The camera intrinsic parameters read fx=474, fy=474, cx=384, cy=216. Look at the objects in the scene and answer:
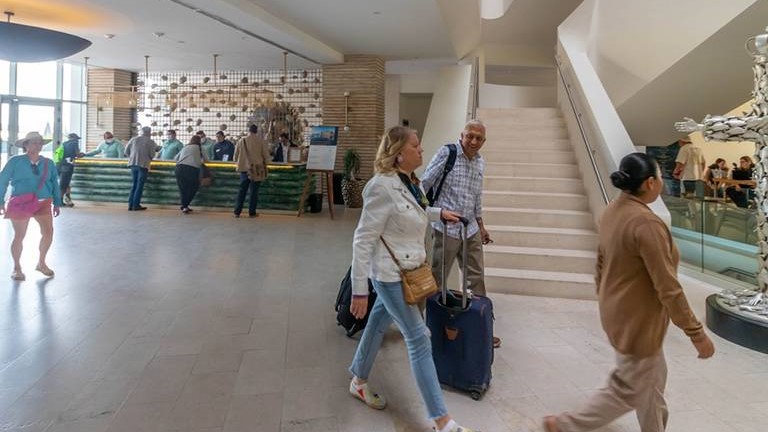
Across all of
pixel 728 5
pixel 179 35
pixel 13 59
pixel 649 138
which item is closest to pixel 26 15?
pixel 13 59

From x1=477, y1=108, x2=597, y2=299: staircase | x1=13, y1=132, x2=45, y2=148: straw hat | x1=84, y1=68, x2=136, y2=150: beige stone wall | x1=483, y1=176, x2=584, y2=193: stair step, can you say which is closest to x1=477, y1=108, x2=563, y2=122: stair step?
x1=477, y1=108, x2=597, y2=299: staircase

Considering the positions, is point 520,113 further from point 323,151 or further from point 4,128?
point 4,128

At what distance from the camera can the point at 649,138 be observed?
28.6 ft

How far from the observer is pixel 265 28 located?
808cm

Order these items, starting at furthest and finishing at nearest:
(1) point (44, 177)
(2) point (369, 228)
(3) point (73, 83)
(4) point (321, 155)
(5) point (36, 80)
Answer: (3) point (73, 83)
(5) point (36, 80)
(4) point (321, 155)
(1) point (44, 177)
(2) point (369, 228)

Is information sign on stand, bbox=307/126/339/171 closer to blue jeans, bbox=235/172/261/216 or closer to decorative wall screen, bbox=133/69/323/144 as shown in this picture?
blue jeans, bbox=235/172/261/216

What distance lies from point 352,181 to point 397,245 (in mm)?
8294

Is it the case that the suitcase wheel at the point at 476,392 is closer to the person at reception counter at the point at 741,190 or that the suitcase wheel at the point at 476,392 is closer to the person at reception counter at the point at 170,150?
the person at reception counter at the point at 741,190

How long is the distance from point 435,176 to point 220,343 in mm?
1847

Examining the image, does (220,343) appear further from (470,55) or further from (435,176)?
(470,55)

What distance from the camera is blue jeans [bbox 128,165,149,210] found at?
31.1 feet

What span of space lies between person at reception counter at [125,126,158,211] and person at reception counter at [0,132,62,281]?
4.59m

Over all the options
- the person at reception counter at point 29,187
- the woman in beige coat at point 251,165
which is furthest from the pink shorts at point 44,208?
the woman in beige coat at point 251,165

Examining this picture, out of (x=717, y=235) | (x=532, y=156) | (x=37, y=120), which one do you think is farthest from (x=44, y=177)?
(x=37, y=120)
